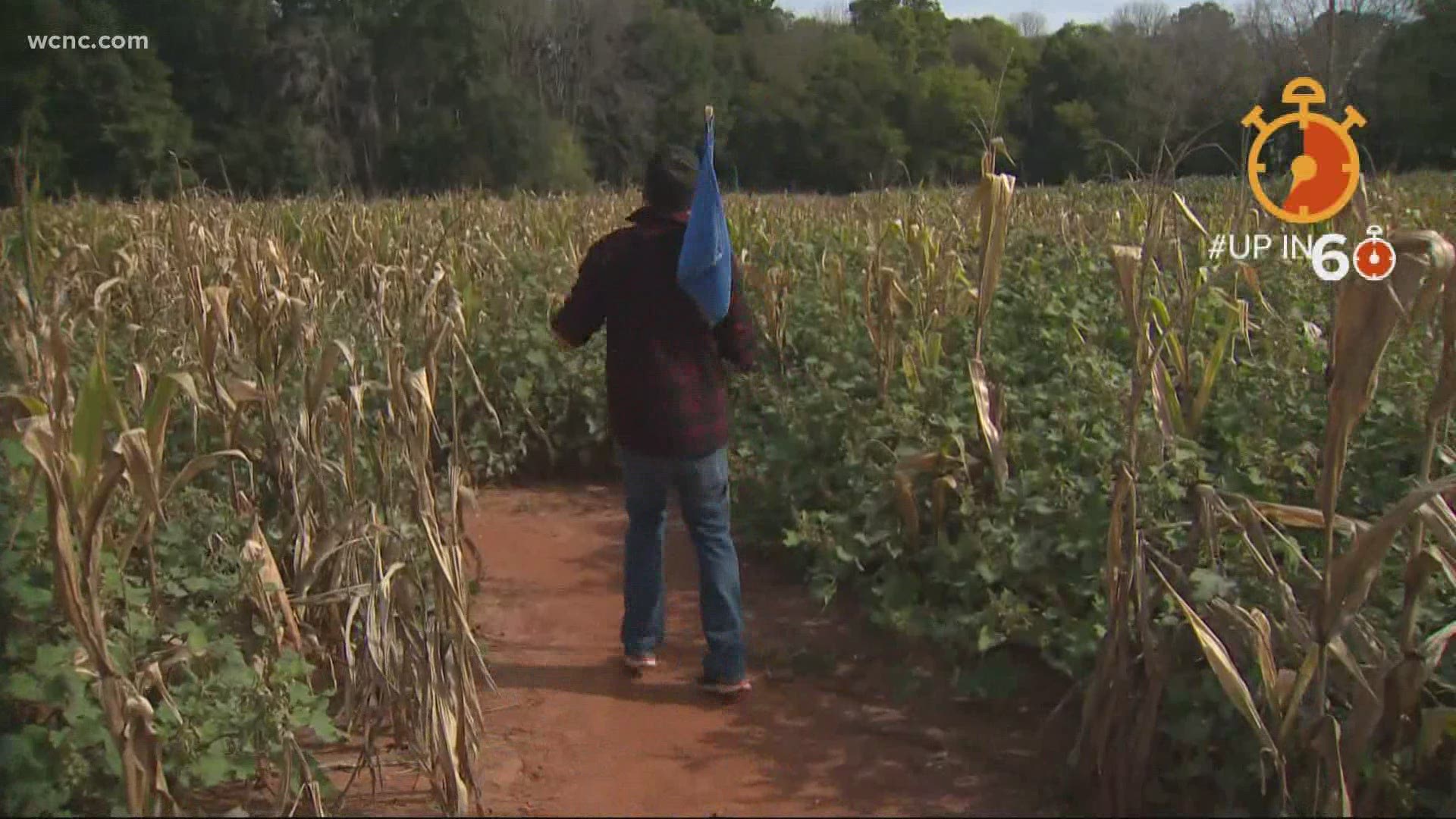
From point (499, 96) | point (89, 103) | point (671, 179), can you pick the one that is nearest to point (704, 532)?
point (671, 179)

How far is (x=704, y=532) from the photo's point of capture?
3.65 meters

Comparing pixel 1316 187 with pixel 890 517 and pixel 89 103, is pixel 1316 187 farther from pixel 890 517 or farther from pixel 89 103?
pixel 89 103

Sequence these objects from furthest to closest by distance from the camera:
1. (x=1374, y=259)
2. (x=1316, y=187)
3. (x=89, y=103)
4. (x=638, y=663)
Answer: (x=89, y=103), (x=1316, y=187), (x=638, y=663), (x=1374, y=259)

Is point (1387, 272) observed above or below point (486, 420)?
above

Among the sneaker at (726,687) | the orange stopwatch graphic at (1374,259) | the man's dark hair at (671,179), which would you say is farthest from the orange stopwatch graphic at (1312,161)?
the sneaker at (726,687)

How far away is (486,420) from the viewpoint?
20.1 ft

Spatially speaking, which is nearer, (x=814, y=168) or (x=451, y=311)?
(x=451, y=311)

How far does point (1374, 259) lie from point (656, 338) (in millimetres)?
1826

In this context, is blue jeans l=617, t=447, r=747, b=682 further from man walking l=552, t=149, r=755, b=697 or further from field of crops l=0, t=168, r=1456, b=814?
field of crops l=0, t=168, r=1456, b=814

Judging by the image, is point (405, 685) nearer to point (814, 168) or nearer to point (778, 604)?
point (778, 604)

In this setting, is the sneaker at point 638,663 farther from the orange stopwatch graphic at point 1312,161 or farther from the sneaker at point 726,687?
the orange stopwatch graphic at point 1312,161

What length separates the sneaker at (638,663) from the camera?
12.5ft

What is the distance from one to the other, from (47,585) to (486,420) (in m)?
3.29

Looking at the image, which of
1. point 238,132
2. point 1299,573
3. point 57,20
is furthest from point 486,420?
point 238,132
